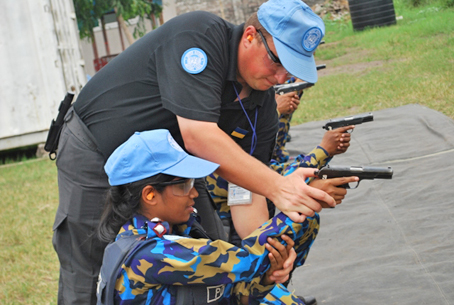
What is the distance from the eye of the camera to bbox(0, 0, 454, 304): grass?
428 centimetres

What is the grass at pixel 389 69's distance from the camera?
716 cm

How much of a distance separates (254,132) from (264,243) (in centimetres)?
69

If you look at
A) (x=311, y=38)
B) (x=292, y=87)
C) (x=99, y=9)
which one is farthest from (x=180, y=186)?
(x=99, y=9)

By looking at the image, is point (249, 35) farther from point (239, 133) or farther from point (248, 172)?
point (248, 172)

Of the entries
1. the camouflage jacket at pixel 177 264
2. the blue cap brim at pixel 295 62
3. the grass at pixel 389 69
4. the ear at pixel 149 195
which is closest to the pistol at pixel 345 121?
the blue cap brim at pixel 295 62

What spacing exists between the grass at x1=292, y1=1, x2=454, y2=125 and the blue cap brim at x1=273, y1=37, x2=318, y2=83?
431cm

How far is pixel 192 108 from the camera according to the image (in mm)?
2000

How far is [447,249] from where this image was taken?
325cm

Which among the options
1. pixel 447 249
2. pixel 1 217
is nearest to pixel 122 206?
pixel 447 249

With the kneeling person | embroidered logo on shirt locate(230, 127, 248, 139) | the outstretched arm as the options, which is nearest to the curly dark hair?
the kneeling person

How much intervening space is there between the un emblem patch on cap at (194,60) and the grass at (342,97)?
7.99 feet

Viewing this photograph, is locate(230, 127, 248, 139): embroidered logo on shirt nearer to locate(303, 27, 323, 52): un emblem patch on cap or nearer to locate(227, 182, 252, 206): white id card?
locate(227, 182, 252, 206): white id card

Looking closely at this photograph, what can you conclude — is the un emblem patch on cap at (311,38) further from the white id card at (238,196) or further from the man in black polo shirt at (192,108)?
the white id card at (238,196)

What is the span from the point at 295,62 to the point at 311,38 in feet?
0.41
